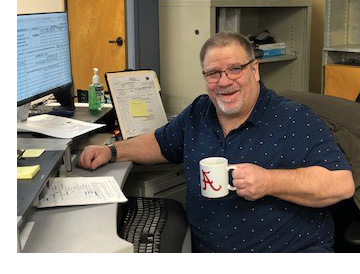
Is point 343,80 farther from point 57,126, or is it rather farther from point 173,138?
point 57,126

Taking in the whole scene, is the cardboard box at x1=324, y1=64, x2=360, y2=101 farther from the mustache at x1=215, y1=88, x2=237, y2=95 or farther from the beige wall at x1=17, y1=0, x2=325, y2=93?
the mustache at x1=215, y1=88, x2=237, y2=95

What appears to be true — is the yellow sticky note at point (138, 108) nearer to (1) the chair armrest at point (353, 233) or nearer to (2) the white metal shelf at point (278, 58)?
(1) the chair armrest at point (353, 233)

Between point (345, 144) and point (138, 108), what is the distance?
853 mm

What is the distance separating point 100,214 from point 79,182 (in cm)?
25

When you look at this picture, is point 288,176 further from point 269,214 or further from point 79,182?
point 79,182

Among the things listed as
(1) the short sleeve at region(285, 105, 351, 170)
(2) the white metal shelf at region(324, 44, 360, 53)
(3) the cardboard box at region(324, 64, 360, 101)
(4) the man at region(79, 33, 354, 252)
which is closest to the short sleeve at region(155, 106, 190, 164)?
(4) the man at region(79, 33, 354, 252)

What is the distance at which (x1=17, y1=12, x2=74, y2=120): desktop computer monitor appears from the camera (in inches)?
69.4

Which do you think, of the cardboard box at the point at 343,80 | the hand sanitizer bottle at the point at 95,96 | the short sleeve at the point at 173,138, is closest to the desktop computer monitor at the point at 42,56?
the hand sanitizer bottle at the point at 95,96

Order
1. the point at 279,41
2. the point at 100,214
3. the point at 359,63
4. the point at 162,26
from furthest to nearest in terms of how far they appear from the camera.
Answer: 1. the point at 279,41
2. the point at 359,63
3. the point at 162,26
4. the point at 100,214

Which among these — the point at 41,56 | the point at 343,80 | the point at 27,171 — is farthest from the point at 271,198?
the point at 343,80

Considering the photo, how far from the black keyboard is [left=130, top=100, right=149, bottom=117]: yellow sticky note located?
0.38 metres

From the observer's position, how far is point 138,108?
6.93 feet

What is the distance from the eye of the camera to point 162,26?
2.91 metres
